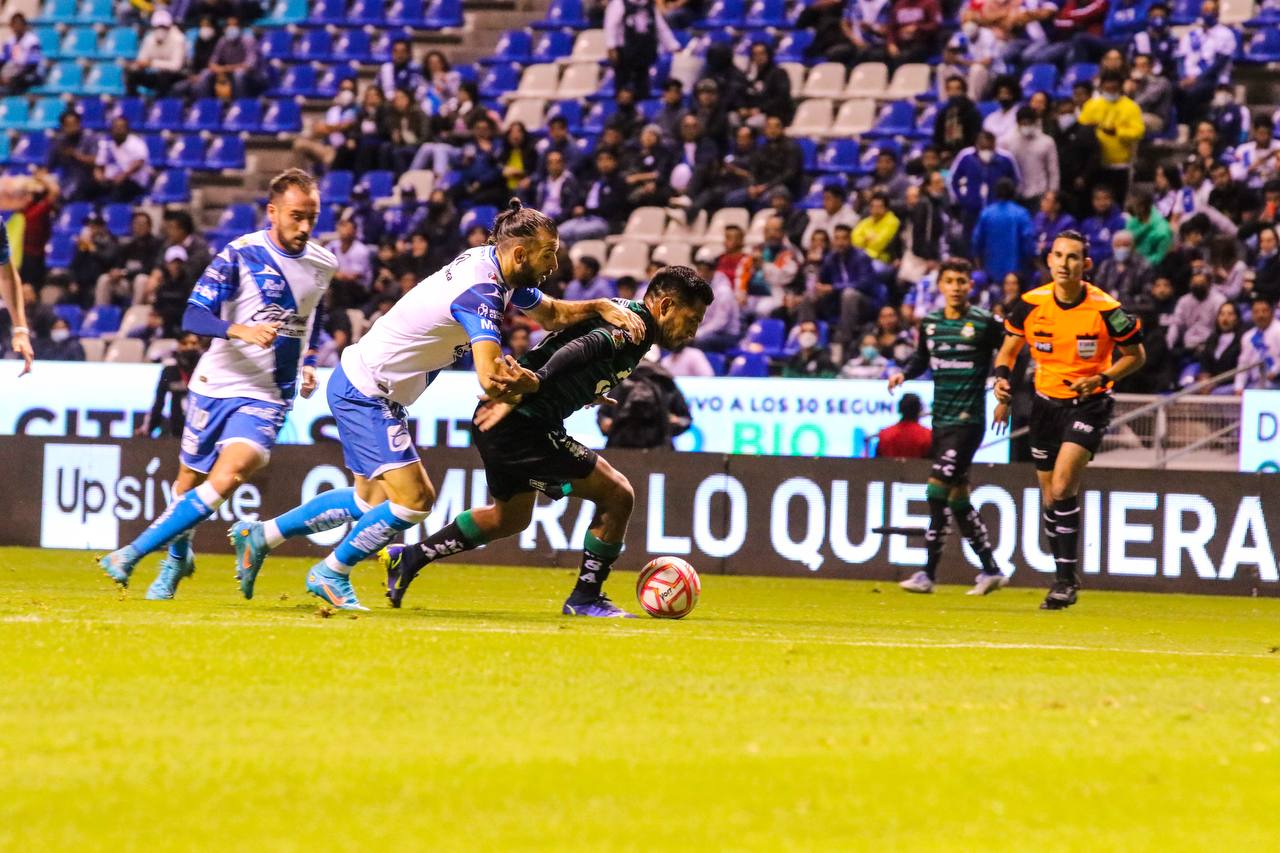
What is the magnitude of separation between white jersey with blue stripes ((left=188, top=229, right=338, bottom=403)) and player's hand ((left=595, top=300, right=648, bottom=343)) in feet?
5.81

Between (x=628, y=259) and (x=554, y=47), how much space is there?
17.1 ft

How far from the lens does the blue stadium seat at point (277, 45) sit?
28.5 m

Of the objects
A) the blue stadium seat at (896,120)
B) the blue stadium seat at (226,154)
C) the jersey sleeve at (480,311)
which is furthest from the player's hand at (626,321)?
the blue stadium seat at (226,154)

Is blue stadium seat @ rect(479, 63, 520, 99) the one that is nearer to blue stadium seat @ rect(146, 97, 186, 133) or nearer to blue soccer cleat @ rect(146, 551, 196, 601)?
blue stadium seat @ rect(146, 97, 186, 133)

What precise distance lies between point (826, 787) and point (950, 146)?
17.3m

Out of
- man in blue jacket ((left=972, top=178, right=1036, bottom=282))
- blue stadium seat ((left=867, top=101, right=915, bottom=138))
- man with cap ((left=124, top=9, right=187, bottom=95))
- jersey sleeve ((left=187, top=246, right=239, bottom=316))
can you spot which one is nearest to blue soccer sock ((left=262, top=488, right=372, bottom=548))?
jersey sleeve ((left=187, top=246, right=239, bottom=316))

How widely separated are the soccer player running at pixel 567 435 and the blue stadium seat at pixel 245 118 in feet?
60.9

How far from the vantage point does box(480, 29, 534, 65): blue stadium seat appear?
88.4 ft

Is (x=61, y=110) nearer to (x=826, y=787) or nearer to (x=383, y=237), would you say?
(x=383, y=237)

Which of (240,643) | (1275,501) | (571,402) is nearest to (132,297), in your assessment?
(1275,501)

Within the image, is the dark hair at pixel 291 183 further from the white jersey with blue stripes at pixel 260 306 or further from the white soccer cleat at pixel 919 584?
the white soccer cleat at pixel 919 584

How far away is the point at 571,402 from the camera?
9844mm

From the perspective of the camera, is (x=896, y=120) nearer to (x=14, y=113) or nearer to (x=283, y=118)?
(x=283, y=118)

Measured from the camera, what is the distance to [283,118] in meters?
27.6
